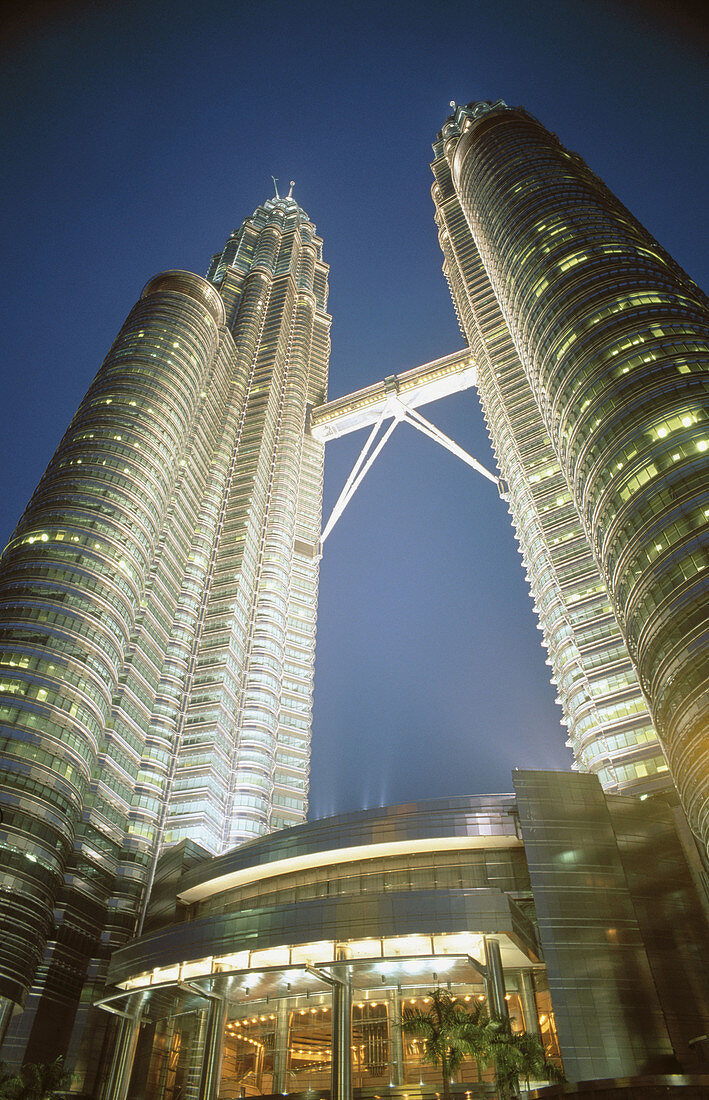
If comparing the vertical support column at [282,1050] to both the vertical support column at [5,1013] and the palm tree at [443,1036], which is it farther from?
the vertical support column at [5,1013]

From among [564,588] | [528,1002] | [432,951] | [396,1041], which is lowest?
[396,1041]

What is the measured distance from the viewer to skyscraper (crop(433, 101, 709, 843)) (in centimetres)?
6319

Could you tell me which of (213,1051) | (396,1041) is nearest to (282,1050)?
(213,1051)

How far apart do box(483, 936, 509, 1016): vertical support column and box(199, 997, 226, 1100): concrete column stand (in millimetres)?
18569

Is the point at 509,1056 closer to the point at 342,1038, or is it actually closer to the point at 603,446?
the point at 342,1038

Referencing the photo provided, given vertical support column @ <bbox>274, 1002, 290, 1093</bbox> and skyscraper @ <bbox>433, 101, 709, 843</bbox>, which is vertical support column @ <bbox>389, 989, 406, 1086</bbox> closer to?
vertical support column @ <bbox>274, 1002, 290, 1093</bbox>

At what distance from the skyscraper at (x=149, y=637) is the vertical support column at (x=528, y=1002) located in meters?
45.6

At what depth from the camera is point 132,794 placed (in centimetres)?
9806

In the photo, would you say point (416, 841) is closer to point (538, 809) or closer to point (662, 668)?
point (538, 809)

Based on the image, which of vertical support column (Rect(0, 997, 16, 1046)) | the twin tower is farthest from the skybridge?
vertical support column (Rect(0, 997, 16, 1046))

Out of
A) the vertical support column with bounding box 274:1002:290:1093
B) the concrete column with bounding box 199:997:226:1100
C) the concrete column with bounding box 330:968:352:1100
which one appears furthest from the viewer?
the vertical support column with bounding box 274:1002:290:1093

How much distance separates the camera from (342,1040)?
147ft

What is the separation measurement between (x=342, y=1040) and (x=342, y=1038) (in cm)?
10

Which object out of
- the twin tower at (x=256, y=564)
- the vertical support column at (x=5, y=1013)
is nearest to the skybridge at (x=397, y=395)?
the twin tower at (x=256, y=564)
